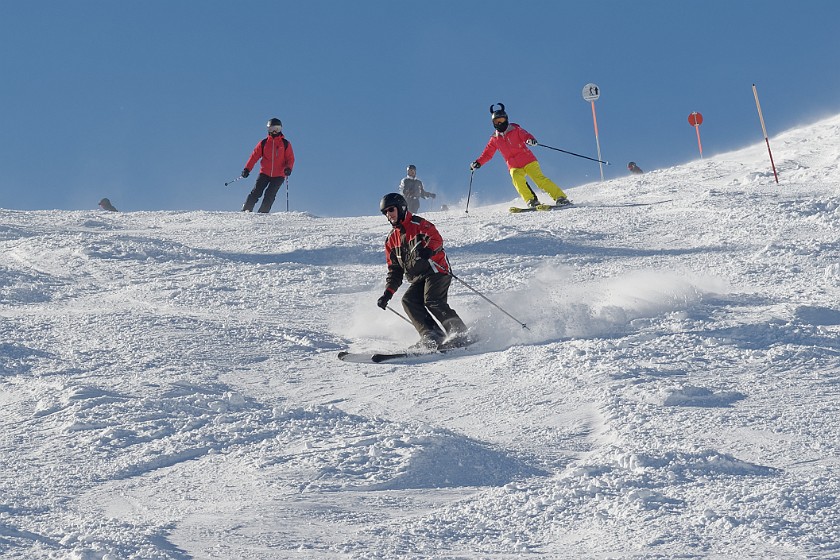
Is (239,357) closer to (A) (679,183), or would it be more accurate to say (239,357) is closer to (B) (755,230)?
(B) (755,230)

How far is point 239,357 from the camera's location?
8.75 meters

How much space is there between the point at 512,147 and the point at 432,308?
278 inches

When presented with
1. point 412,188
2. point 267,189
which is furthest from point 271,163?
point 412,188

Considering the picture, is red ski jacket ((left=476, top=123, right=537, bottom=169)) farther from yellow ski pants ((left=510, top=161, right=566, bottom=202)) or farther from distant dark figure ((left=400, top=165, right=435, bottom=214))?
distant dark figure ((left=400, top=165, right=435, bottom=214))

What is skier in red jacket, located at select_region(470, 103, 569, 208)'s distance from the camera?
15.7 metres

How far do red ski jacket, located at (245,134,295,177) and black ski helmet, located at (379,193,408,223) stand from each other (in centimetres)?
929

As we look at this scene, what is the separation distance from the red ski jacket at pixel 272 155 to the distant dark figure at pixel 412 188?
3.87 meters

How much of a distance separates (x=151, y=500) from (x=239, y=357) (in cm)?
327

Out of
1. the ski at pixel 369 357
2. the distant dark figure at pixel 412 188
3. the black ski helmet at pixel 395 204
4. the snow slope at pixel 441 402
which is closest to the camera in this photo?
the snow slope at pixel 441 402

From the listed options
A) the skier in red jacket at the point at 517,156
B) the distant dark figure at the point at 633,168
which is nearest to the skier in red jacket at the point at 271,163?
the skier in red jacket at the point at 517,156

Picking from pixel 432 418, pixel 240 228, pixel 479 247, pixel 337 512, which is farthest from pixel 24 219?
pixel 337 512

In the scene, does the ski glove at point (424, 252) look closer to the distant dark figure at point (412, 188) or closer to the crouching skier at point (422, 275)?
the crouching skier at point (422, 275)

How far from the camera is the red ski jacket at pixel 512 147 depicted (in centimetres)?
1577

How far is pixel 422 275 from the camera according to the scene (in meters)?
9.36
